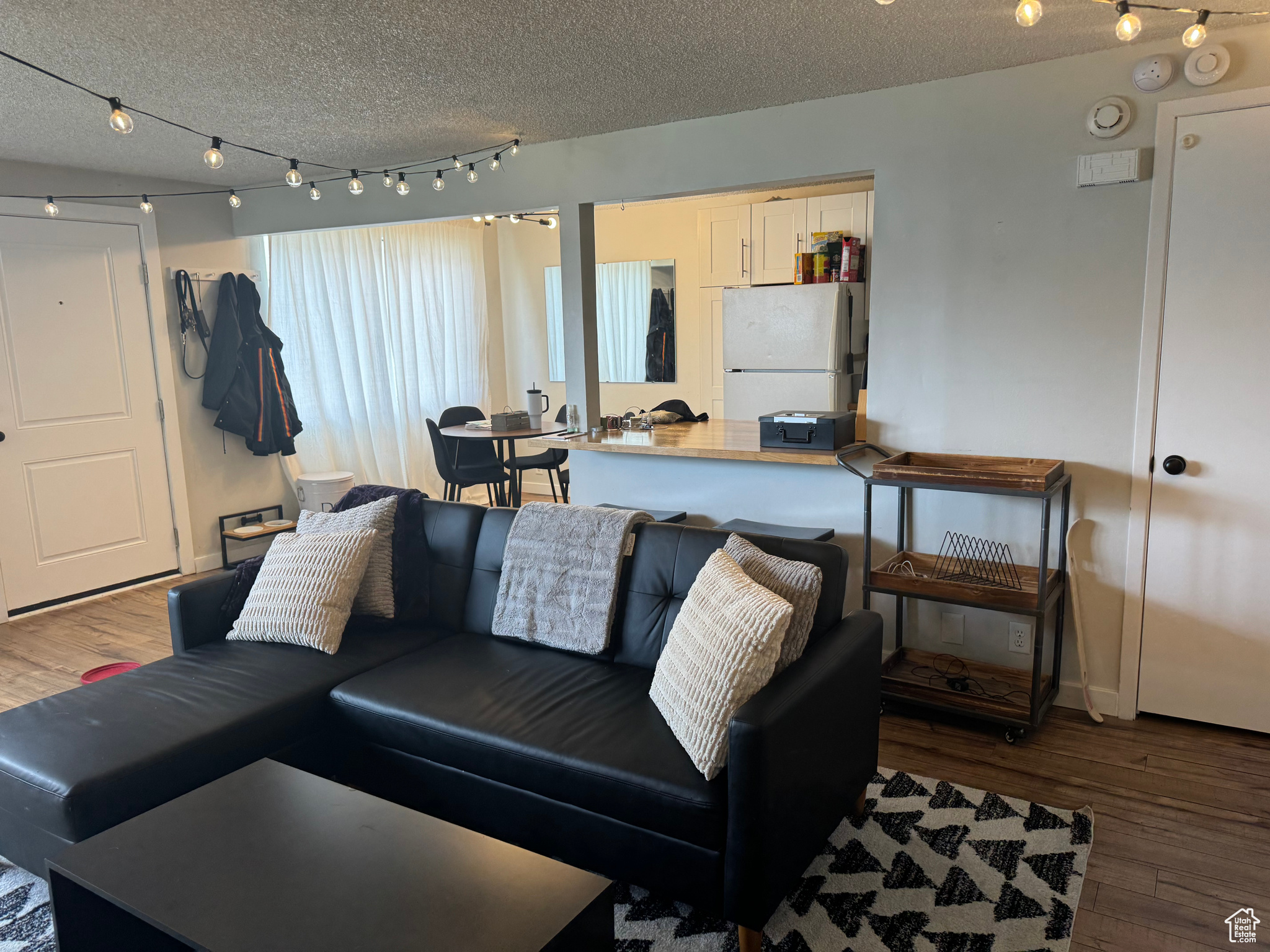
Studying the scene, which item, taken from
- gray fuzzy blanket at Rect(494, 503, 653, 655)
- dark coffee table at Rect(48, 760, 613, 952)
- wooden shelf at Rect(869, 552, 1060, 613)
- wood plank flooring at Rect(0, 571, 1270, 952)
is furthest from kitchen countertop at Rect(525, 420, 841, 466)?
dark coffee table at Rect(48, 760, 613, 952)

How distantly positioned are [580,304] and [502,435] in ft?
4.40

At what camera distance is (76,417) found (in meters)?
4.50

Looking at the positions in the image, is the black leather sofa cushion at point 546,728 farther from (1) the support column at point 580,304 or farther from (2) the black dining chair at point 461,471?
(2) the black dining chair at point 461,471

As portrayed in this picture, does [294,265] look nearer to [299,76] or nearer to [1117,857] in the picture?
[299,76]

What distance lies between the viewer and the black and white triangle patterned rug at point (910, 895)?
6.18ft

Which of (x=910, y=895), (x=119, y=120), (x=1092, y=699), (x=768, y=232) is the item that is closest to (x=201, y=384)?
(x=119, y=120)

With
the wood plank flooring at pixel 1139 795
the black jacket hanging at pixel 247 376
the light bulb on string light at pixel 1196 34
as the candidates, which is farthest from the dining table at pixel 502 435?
the light bulb on string light at pixel 1196 34

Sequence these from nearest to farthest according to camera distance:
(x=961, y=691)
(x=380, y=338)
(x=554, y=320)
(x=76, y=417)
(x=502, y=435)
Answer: (x=961, y=691) < (x=76, y=417) < (x=502, y=435) < (x=380, y=338) < (x=554, y=320)

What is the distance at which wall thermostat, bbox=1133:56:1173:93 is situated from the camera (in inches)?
103

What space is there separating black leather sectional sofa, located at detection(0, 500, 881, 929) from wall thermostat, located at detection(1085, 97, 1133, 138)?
1.69 metres

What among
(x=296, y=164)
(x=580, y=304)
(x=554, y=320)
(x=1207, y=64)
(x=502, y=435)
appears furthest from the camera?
(x=554, y=320)

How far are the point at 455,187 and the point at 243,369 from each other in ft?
6.39

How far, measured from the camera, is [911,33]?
8.27 feet

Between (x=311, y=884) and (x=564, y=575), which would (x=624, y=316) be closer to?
(x=564, y=575)
